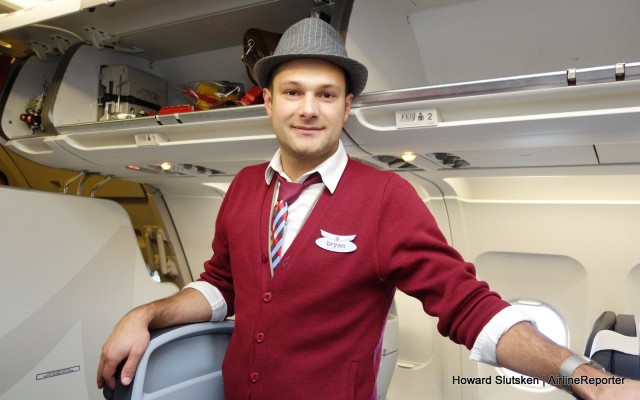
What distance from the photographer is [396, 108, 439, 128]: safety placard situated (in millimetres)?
1639

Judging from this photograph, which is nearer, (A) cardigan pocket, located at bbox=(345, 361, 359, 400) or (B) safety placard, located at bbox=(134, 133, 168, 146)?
(A) cardigan pocket, located at bbox=(345, 361, 359, 400)

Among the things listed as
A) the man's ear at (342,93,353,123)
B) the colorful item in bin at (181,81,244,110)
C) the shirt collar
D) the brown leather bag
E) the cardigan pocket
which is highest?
the brown leather bag

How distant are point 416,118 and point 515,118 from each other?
0.33 meters

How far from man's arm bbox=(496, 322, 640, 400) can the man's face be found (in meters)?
0.82

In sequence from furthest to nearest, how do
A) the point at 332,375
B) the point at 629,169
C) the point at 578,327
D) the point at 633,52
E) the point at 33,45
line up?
the point at 33,45
the point at 578,327
the point at 629,169
the point at 633,52
the point at 332,375

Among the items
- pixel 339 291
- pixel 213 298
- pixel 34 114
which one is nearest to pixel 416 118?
pixel 339 291

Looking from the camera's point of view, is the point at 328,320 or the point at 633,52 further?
the point at 633,52

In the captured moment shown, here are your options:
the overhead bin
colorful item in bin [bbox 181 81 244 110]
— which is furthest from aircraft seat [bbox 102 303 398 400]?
colorful item in bin [bbox 181 81 244 110]

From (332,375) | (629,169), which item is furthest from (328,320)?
(629,169)

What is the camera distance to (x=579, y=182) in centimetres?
239

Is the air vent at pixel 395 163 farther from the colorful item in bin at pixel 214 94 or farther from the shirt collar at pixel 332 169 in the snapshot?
the colorful item in bin at pixel 214 94

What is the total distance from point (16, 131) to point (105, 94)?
697mm

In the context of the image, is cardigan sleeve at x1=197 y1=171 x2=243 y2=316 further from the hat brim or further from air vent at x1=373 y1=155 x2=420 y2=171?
air vent at x1=373 y1=155 x2=420 y2=171

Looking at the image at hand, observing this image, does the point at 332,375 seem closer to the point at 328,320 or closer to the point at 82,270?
the point at 328,320
